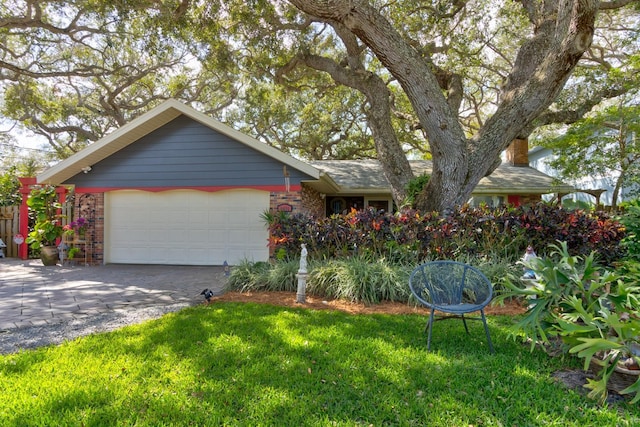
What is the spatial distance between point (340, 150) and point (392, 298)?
15.9m

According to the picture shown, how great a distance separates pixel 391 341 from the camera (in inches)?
152

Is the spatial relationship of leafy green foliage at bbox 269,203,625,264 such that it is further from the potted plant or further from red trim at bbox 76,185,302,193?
the potted plant

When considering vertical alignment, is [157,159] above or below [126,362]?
above

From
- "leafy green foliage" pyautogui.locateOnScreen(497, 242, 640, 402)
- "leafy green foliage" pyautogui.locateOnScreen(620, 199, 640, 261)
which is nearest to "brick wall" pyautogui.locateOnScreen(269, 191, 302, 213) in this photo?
"leafy green foliage" pyautogui.locateOnScreen(497, 242, 640, 402)

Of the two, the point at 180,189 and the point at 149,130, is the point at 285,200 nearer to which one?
the point at 180,189

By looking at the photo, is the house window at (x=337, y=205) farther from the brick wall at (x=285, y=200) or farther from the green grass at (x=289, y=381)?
the green grass at (x=289, y=381)

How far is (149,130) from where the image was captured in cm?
979

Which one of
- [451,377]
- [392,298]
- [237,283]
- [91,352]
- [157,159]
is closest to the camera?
[451,377]

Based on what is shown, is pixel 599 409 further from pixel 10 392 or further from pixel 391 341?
pixel 10 392

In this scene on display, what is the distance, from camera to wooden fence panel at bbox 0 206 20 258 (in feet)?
38.2

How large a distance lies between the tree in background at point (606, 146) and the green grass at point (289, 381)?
34.3ft

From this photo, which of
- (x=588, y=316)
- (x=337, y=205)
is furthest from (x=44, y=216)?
(x=588, y=316)

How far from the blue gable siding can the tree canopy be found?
2.52 metres

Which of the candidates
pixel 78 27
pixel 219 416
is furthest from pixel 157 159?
pixel 219 416
